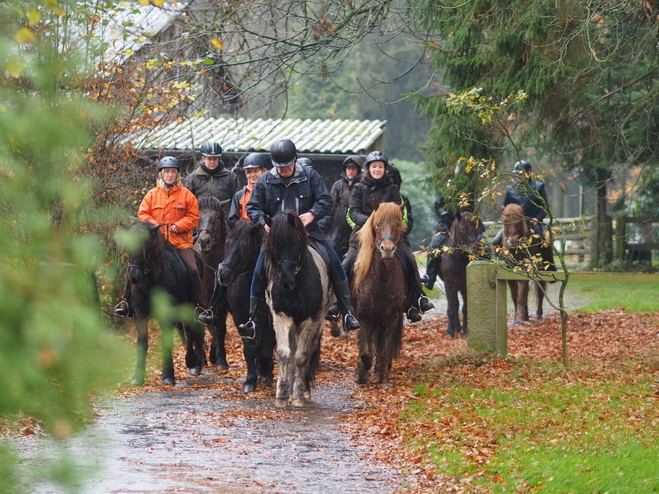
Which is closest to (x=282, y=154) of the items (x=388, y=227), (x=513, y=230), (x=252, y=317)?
(x=388, y=227)

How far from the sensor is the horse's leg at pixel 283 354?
9.94 metres

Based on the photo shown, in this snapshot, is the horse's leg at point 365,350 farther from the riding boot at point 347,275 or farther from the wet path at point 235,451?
the wet path at point 235,451

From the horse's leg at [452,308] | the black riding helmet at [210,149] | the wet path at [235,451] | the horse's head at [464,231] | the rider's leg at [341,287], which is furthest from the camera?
the horse's leg at [452,308]

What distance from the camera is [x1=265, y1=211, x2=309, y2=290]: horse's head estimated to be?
31.4 ft

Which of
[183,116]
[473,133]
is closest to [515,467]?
[473,133]

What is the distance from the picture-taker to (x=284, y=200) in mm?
10609

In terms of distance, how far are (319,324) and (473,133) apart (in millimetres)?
5721

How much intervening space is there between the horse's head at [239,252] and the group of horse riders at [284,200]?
0.29 meters

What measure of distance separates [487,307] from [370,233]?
2.46 meters

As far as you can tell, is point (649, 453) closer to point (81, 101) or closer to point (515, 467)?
point (515, 467)

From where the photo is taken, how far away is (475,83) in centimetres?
1504

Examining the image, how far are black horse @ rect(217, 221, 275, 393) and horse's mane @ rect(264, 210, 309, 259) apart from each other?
3.58 feet

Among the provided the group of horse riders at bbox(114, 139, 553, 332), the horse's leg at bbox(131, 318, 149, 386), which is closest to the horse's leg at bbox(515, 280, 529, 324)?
the group of horse riders at bbox(114, 139, 553, 332)

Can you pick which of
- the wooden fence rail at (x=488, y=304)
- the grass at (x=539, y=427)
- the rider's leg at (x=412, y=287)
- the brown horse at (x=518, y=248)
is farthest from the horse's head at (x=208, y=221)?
the brown horse at (x=518, y=248)
